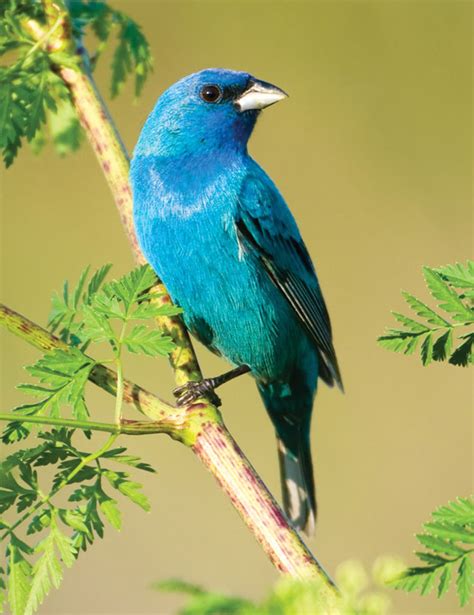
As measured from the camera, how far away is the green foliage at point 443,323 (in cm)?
164

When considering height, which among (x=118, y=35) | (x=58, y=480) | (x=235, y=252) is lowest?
(x=58, y=480)

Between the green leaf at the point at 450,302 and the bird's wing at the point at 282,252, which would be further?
the bird's wing at the point at 282,252

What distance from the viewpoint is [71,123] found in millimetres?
3104

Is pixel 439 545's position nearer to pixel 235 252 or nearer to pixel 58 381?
pixel 58 381

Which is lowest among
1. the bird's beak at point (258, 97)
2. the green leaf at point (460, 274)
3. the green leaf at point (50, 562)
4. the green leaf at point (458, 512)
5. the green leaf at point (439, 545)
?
the green leaf at point (439, 545)

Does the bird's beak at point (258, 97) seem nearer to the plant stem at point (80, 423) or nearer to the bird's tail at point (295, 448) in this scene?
the bird's tail at point (295, 448)

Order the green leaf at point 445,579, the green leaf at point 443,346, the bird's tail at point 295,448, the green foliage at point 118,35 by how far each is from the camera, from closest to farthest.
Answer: the green leaf at point 445,579 < the green leaf at point 443,346 < the green foliage at point 118,35 < the bird's tail at point 295,448

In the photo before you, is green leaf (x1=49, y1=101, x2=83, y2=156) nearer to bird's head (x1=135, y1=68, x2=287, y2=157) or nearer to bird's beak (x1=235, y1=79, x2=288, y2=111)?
bird's head (x1=135, y1=68, x2=287, y2=157)

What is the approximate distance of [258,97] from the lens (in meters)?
3.48

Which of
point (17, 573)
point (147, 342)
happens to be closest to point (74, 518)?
point (17, 573)

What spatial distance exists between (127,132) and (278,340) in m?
3.46

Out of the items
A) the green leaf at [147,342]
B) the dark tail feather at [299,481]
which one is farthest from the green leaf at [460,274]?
the dark tail feather at [299,481]

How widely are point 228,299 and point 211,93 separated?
2.88 feet

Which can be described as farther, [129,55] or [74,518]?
[129,55]
